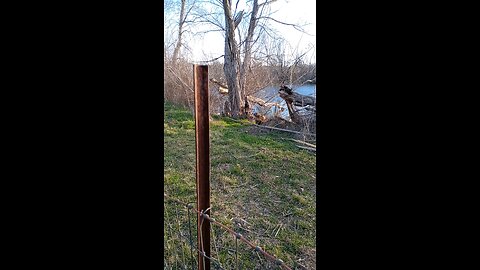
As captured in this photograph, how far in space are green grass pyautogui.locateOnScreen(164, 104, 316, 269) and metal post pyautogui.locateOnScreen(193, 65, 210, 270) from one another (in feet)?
2.31

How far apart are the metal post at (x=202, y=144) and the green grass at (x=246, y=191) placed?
704 millimetres

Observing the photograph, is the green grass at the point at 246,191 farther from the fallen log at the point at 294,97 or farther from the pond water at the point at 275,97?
the fallen log at the point at 294,97

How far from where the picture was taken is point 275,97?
3082 mm

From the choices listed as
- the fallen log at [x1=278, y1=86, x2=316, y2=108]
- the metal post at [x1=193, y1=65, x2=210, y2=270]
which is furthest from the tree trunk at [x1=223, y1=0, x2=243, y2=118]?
the metal post at [x1=193, y1=65, x2=210, y2=270]

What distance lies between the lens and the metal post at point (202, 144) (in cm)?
114

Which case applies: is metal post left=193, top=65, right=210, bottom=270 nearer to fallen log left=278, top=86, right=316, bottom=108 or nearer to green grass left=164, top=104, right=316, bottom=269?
green grass left=164, top=104, right=316, bottom=269

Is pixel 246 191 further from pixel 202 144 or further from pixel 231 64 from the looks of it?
pixel 202 144

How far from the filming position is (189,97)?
3348 mm
